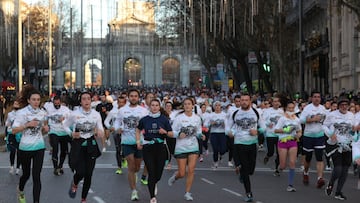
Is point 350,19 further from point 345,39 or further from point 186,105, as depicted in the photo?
point 186,105

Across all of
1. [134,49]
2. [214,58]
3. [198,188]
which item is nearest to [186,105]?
[198,188]

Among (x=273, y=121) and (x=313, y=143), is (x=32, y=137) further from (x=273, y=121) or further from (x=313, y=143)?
(x=273, y=121)

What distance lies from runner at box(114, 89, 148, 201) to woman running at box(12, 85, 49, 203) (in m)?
1.80

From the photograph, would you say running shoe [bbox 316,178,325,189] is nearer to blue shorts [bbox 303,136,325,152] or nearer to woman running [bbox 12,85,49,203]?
blue shorts [bbox 303,136,325,152]

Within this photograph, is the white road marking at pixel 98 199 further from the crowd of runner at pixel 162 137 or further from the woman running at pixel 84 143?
the woman running at pixel 84 143

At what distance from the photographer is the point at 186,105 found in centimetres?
1137

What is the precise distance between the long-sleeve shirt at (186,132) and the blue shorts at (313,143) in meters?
3.06

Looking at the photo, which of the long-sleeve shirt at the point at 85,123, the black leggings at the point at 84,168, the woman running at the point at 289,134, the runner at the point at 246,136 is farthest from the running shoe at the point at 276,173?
the black leggings at the point at 84,168

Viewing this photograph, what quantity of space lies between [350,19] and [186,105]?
2557 cm

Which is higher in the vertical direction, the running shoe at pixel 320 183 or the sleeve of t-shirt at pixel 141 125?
the sleeve of t-shirt at pixel 141 125

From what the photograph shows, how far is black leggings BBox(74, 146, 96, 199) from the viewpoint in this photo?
1002 centimetres

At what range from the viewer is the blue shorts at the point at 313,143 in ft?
43.7

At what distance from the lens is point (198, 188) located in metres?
12.7

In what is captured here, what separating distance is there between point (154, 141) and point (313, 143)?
4159 millimetres
